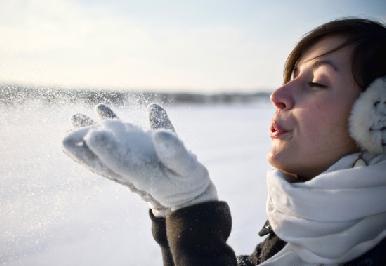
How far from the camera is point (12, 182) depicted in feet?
11.7

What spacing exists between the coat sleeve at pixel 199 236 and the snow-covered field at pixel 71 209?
20.8 inches

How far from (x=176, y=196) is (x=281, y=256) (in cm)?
47

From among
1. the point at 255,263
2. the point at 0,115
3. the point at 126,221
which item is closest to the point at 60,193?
the point at 126,221

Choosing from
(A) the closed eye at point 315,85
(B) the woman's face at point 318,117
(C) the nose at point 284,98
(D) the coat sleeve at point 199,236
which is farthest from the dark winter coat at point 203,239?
(A) the closed eye at point 315,85

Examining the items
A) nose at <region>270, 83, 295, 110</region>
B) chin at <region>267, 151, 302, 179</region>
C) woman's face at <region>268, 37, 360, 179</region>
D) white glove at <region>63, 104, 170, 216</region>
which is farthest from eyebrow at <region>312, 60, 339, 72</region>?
white glove at <region>63, 104, 170, 216</region>

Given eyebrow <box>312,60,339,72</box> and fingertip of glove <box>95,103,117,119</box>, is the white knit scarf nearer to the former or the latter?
eyebrow <box>312,60,339,72</box>

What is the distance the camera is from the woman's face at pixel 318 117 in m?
1.28

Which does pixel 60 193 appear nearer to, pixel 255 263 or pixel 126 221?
pixel 126 221

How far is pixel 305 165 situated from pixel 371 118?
27 cm

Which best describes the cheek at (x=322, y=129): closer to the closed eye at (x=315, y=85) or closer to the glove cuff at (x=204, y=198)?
the closed eye at (x=315, y=85)

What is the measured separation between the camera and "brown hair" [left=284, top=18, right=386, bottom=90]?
1.26 meters

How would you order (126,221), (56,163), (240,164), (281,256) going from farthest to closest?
(240,164)
(56,163)
(126,221)
(281,256)

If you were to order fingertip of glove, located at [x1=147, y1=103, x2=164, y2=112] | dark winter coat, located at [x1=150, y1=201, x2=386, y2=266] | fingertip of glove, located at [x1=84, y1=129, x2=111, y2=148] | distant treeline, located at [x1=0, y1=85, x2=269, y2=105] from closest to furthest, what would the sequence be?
fingertip of glove, located at [x1=84, y1=129, x2=111, y2=148], dark winter coat, located at [x1=150, y1=201, x2=386, y2=266], fingertip of glove, located at [x1=147, y1=103, x2=164, y2=112], distant treeline, located at [x1=0, y1=85, x2=269, y2=105]

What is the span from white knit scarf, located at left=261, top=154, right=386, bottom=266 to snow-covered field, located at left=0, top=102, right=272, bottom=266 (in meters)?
0.72
